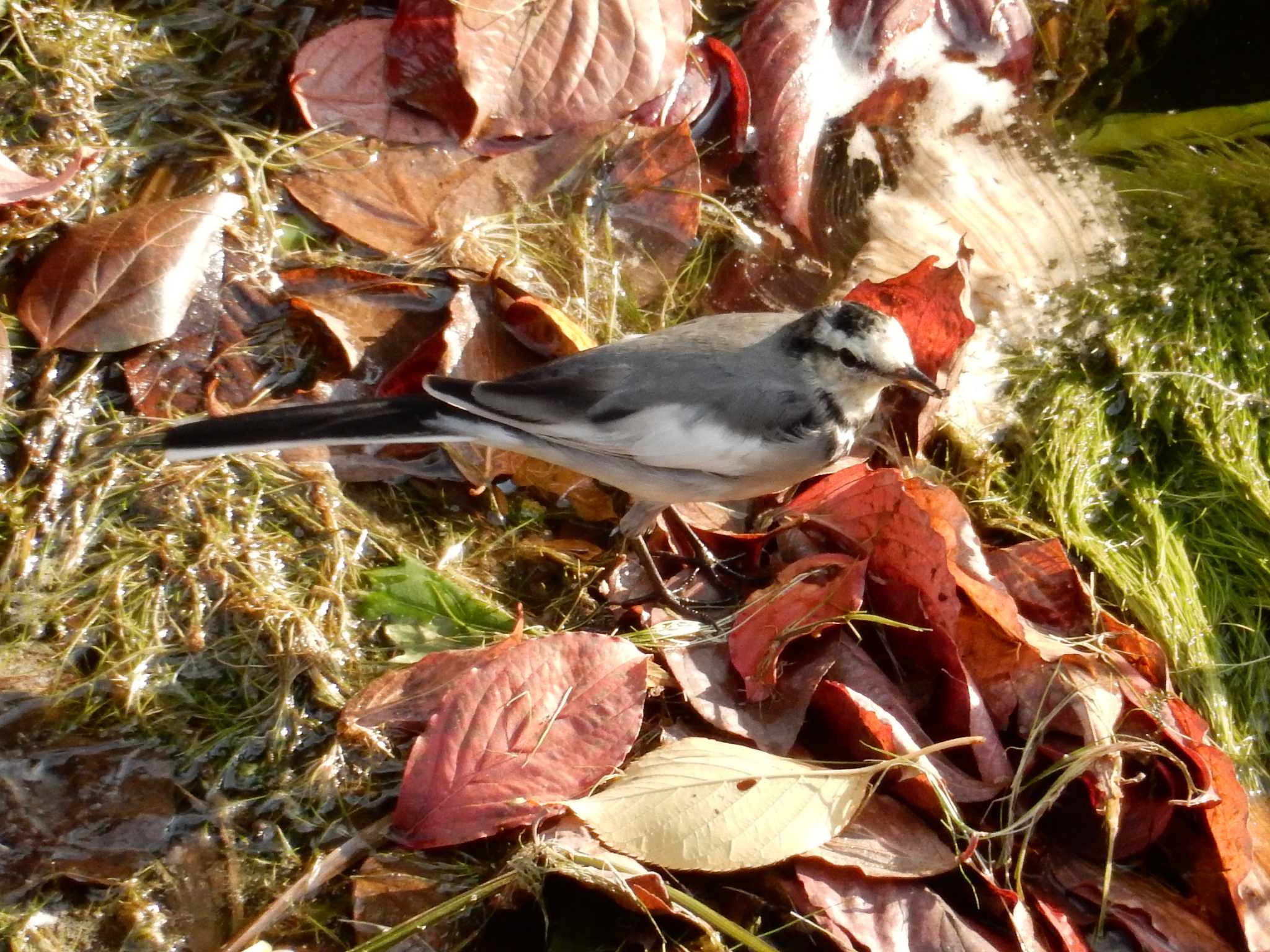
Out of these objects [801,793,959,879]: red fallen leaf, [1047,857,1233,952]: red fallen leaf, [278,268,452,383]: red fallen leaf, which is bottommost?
[1047,857,1233,952]: red fallen leaf

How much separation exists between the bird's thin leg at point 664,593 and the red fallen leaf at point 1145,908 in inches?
42.6

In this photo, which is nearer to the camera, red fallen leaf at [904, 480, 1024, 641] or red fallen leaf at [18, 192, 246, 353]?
red fallen leaf at [904, 480, 1024, 641]

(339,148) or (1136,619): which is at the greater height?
(339,148)

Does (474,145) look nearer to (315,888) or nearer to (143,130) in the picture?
(143,130)

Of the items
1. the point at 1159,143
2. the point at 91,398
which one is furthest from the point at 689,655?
the point at 1159,143

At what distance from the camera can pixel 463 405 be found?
3166mm

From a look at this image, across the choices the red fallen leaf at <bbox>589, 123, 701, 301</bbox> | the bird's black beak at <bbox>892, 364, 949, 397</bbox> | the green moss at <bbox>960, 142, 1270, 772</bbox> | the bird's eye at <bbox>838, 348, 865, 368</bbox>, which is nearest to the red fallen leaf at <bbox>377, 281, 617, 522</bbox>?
the red fallen leaf at <bbox>589, 123, 701, 301</bbox>

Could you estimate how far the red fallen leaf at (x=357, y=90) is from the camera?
3939mm

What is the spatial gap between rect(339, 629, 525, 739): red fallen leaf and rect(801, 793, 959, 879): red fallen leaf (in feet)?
2.87

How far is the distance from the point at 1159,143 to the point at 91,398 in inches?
151

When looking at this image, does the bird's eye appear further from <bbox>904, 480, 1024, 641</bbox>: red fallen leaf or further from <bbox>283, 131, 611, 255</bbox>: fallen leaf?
<bbox>283, 131, 611, 255</bbox>: fallen leaf

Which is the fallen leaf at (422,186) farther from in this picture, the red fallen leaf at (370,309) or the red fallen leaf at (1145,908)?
the red fallen leaf at (1145,908)

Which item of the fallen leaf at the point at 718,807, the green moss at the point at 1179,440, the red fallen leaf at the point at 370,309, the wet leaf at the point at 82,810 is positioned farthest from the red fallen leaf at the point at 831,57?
the wet leaf at the point at 82,810

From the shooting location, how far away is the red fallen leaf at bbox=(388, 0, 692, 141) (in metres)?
3.87
